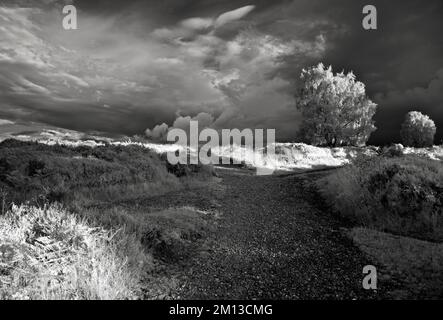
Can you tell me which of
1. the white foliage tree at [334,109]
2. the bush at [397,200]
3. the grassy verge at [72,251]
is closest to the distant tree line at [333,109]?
the white foliage tree at [334,109]

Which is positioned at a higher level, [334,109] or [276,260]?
[334,109]

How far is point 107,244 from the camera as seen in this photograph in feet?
19.9

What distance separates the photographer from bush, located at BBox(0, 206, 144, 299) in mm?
4535

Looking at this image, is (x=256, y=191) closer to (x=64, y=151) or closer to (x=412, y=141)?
(x=64, y=151)

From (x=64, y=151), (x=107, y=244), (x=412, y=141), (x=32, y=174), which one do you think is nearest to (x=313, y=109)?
(x=412, y=141)

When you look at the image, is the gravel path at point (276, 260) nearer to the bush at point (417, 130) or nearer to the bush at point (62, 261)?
the bush at point (62, 261)

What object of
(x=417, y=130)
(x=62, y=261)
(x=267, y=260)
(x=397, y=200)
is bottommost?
(x=267, y=260)

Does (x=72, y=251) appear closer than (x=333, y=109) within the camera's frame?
Yes

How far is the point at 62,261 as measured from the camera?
508 cm

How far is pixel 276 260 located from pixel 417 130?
210 feet

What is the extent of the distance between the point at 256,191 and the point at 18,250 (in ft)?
40.0

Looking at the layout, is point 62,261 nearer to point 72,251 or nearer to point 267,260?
point 72,251

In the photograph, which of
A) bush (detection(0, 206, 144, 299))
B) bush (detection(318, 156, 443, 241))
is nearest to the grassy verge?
bush (detection(0, 206, 144, 299))

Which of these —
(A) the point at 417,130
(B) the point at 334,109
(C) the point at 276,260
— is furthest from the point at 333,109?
(C) the point at 276,260
